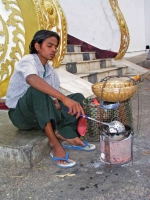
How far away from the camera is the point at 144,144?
2328 mm

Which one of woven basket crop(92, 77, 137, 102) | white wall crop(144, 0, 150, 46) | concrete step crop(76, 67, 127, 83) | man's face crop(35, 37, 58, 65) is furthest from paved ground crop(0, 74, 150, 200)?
white wall crop(144, 0, 150, 46)

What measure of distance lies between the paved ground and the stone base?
53 mm

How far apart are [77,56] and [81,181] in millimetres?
3760

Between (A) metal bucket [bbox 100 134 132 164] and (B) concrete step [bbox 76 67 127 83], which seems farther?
(B) concrete step [bbox 76 67 127 83]

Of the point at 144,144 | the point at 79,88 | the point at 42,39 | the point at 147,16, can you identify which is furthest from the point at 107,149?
the point at 147,16

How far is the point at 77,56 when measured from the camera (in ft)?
17.1

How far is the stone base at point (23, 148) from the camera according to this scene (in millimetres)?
1949

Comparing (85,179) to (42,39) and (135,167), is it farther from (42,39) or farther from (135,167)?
(42,39)

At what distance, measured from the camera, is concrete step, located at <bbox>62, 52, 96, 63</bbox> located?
15.9 feet

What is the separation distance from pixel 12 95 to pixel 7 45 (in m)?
0.96

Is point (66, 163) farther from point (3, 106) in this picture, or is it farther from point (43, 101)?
point (3, 106)

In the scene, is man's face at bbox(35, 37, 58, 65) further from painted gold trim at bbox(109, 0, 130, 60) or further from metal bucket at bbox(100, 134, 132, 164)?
painted gold trim at bbox(109, 0, 130, 60)

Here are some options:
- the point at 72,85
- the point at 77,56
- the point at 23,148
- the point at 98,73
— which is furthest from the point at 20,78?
the point at 77,56

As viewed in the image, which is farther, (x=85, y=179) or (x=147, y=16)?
(x=147, y=16)
